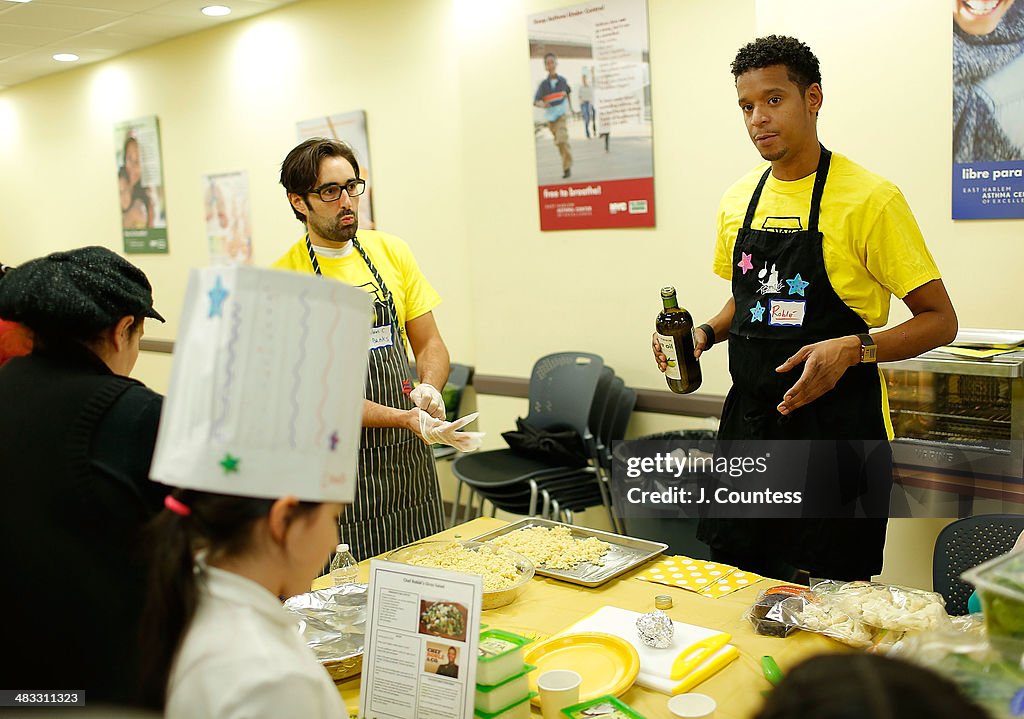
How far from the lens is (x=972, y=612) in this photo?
1.83 m

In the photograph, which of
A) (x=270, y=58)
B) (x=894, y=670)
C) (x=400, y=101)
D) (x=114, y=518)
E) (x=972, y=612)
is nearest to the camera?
(x=894, y=670)

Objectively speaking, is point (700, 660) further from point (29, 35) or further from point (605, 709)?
point (29, 35)

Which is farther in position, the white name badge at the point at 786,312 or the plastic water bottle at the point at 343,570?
the white name badge at the point at 786,312

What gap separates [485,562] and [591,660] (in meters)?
0.49

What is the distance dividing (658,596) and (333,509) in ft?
3.45

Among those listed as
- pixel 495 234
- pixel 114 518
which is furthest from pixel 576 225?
pixel 114 518

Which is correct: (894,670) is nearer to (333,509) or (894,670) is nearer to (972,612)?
(333,509)

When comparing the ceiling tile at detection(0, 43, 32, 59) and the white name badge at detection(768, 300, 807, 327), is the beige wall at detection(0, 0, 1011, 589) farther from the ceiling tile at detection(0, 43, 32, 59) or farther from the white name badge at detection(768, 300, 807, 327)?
the white name badge at detection(768, 300, 807, 327)

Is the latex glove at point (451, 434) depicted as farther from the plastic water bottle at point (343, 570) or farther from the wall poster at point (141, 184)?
the wall poster at point (141, 184)

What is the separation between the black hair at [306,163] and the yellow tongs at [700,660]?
67.5 inches

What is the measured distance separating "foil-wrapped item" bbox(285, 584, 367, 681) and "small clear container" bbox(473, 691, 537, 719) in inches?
13.6

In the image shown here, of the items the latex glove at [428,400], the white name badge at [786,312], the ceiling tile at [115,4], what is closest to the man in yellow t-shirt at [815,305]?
the white name badge at [786,312]

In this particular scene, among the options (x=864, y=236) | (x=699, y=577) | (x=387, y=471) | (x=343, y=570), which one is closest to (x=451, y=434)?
(x=343, y=570)

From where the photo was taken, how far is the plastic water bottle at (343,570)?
2.21m
